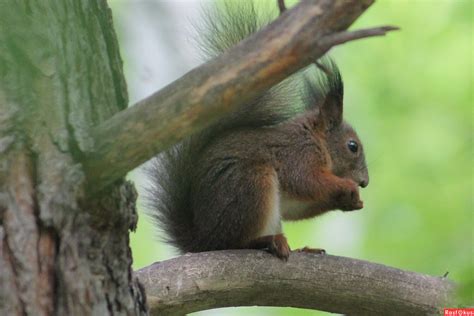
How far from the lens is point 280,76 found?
5.26 feet

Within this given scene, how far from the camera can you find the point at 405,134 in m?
5.30

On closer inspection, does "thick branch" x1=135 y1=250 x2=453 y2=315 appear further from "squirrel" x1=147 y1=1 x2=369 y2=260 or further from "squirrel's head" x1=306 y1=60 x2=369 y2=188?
"squirrel's head" x1=306 y1=60 x2=369 y2=188

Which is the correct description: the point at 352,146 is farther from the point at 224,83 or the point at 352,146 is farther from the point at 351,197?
the point at 224,83

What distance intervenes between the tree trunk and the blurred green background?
111 inches

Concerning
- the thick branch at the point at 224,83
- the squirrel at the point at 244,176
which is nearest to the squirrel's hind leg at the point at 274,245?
the squirrel at the point at 244,176

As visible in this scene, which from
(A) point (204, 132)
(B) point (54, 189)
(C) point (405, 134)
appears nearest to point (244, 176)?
(A) point (204, 132)

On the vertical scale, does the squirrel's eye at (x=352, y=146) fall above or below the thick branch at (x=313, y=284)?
above

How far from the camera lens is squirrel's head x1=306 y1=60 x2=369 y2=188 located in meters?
3.75

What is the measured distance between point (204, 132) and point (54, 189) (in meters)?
1.57

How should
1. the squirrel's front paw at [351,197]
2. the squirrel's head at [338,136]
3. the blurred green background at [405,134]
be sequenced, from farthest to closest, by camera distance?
the blurred green background at [405,134] < the squirrel's head at [338,136] < the squirrel's front paw at [351,197]

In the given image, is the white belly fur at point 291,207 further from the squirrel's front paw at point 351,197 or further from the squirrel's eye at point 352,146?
the squirrel's eye at point 352,146

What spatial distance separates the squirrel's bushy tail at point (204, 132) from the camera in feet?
9.98

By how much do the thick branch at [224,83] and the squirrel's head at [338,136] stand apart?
6.97 feet

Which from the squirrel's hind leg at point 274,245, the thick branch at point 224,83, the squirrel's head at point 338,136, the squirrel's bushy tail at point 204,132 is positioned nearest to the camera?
the thick branch at point 224,83
